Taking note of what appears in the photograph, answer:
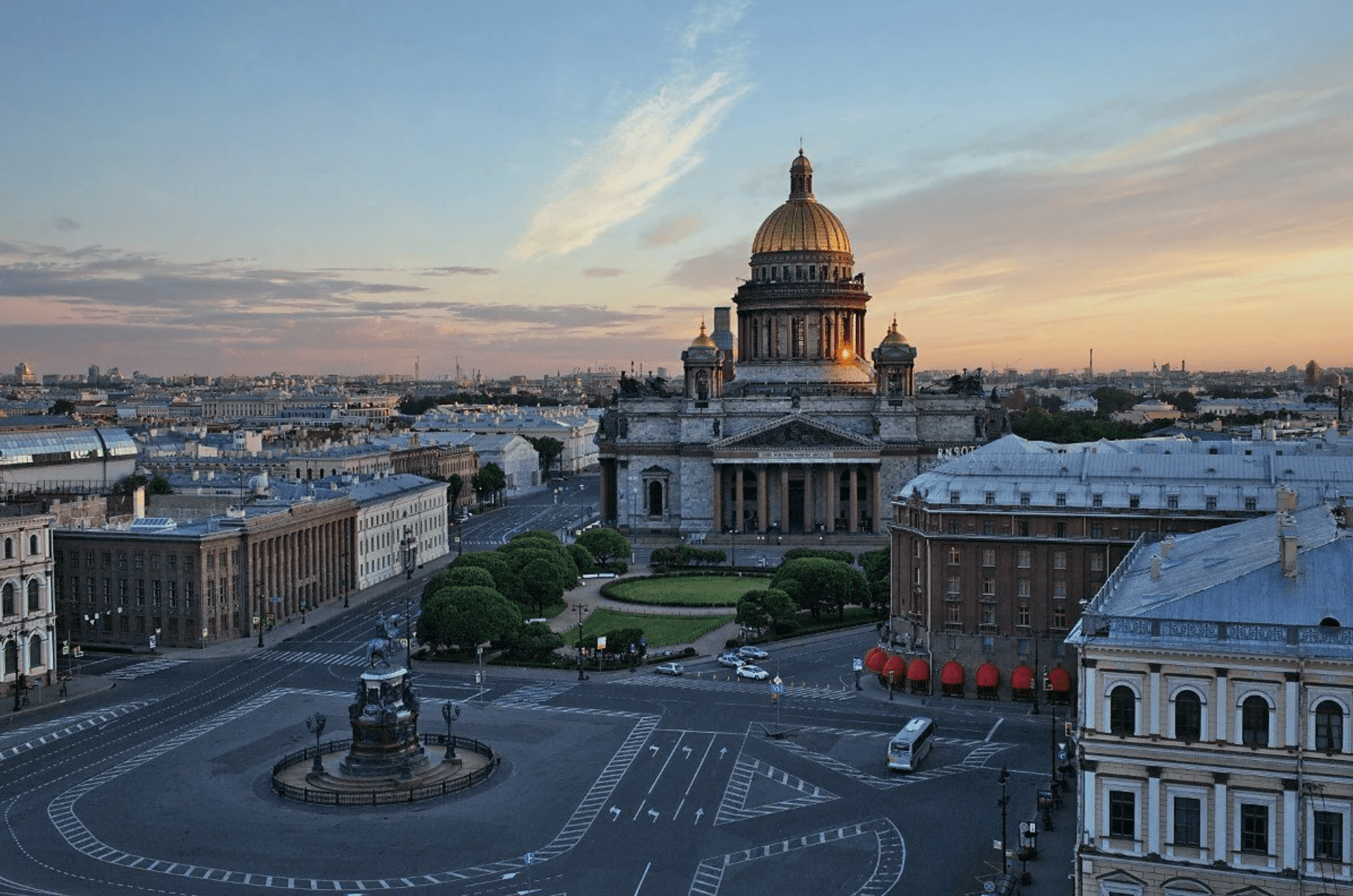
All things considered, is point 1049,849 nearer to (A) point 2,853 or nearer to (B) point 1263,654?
(B) point 1263,654

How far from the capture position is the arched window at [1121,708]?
46.4m

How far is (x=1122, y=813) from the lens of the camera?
46125mm

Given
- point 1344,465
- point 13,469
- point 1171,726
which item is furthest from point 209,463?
point 1171,726

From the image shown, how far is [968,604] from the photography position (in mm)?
84000

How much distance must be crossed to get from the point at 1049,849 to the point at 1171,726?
11150mm

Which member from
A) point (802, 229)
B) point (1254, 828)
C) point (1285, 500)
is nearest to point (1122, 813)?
point (1254, 828)

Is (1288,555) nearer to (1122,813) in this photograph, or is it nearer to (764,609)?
(1122,813)

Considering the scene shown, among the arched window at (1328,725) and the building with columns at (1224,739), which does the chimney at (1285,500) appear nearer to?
the building with columns at (1224,739)

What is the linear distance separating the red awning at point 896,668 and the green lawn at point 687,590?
29.1m

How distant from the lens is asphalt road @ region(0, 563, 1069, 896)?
172 feet

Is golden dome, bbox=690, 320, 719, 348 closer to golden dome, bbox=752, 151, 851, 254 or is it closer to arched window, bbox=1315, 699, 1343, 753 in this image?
golden dome, bbox=752, 151, 851, 254

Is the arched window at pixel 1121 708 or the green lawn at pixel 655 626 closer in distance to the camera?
the arched window at pixel 1121 708

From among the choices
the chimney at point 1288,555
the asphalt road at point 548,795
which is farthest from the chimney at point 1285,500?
the asphalt road at point 548,795

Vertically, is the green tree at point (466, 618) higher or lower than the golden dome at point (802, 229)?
lower
